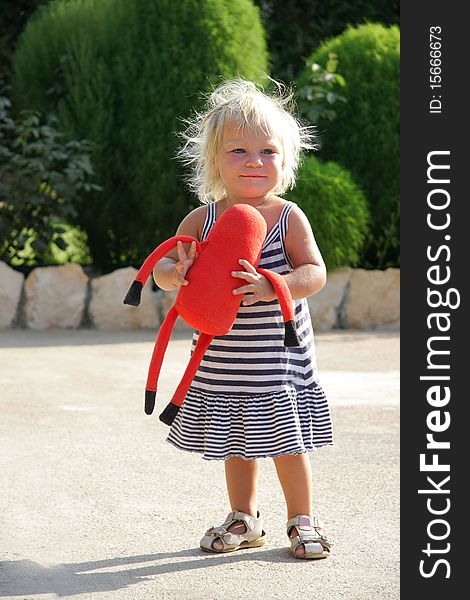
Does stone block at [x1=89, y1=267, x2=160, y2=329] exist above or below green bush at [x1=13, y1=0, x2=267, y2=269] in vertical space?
below

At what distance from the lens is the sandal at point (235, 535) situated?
3012 millimetres

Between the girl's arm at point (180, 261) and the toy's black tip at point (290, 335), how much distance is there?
291mm

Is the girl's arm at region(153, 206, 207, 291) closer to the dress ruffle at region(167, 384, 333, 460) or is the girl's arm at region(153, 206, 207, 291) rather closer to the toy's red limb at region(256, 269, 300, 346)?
the toy's red limb at region(256, 269, 300, 346)

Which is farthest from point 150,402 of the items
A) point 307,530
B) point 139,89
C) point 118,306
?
point 139,89

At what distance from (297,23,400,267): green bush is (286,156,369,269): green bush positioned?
22.1 inches

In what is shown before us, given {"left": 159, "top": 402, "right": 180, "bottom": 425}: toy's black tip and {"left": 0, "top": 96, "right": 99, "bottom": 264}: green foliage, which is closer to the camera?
{"left": 159, "top": 402, "right": 180, "bottom": 425}: toy's black tip

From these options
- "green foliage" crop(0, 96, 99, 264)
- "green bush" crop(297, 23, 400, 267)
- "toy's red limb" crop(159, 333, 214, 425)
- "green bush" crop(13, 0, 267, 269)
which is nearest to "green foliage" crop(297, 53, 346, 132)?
"green bush" crop(297, 23, 400, 267)

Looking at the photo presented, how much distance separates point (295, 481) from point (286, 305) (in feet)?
1.71

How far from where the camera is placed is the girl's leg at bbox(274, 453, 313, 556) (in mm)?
2990

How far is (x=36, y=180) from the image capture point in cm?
733

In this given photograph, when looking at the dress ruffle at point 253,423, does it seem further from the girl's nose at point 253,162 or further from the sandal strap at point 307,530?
the girl's nose at point 253,162

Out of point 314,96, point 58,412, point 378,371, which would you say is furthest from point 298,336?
point 314,96

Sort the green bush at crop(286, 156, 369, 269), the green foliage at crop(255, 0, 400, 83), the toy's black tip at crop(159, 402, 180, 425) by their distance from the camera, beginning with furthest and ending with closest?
the green foliage at crop(255, 0, 400, 83) < the green bush at crop(286, 156, 369, 269) < the toy's black tip at crop(159, 402, 180, 425)

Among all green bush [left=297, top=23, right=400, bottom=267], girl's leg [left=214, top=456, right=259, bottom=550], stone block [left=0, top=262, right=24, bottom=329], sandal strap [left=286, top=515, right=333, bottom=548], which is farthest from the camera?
green bush [left=297, top=23, right=400, bottom=267]
